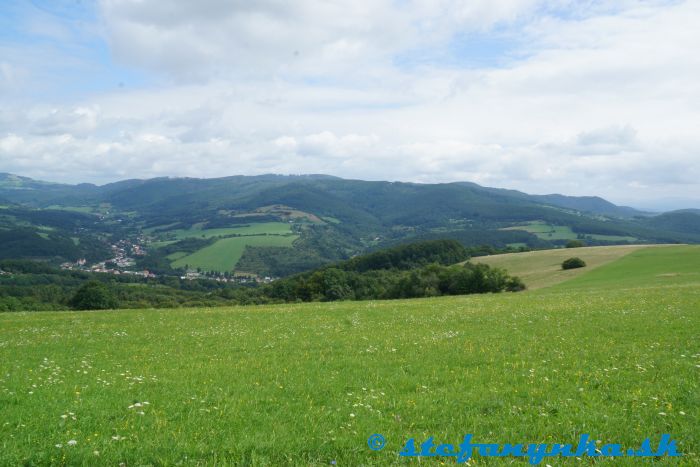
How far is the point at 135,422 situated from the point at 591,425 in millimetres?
8802

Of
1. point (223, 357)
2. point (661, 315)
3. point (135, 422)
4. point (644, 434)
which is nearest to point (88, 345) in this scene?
point (223, 357)

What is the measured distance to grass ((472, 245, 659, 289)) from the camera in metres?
69.8

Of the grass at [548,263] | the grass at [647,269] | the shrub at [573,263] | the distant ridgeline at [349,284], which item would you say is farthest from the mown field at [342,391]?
the shrub at [573,263]

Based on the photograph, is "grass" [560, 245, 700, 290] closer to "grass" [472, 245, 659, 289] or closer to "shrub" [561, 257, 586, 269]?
"grass" [472, 245, 659, 289]

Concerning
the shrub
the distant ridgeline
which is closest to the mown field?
the distant ridgeline

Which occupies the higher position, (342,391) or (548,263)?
(342,391)

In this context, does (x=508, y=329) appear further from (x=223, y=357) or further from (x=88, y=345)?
(x=88, y=345)

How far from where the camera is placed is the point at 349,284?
87.2 m

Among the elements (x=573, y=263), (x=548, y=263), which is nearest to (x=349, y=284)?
(x=548, y=263)

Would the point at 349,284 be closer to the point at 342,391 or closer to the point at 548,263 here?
the point at 548,263

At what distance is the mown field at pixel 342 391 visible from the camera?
769cm

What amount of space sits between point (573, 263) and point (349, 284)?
41.6 metres

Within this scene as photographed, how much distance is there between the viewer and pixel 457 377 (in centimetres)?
1194

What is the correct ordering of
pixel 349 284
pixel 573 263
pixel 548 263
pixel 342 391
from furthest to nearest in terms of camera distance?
pixel 548 263 → pixel 349 284 → pixel 573 263 → pixel 342 391
